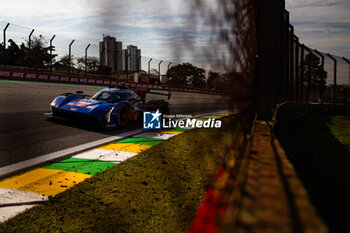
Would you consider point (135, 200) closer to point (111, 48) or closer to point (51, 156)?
point (111, 48)

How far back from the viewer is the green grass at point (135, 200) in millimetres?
1927

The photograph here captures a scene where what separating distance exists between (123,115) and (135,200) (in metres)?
4.45

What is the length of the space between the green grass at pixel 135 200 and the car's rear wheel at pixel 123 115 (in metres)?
3.18

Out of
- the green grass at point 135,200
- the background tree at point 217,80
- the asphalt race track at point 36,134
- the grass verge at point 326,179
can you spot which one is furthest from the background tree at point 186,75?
the asphalt race track at point 36,134

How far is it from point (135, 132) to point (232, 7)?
5.25 metres

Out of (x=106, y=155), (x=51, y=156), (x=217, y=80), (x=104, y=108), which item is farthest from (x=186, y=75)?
(x=104, y=108)

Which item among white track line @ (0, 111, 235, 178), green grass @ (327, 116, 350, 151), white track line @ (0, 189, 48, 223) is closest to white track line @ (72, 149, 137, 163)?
white track line @ (0, 111, 235, 178)

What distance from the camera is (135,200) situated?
2.44 m

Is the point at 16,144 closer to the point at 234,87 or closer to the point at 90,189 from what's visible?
the point at 90,189

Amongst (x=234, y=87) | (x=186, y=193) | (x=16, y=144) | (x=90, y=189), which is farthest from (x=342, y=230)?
(x=16, y=144)

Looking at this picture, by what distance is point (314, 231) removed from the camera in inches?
14.4

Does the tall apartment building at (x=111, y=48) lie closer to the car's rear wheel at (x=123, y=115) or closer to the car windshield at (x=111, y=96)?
the car's rear wheel at (x=123, y=115)

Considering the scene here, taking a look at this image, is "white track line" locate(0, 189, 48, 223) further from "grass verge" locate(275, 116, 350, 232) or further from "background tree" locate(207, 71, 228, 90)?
"grass verge" locate(275, 116, 350, 232)

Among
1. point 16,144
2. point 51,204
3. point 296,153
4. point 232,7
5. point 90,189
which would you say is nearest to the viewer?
point 232,7
